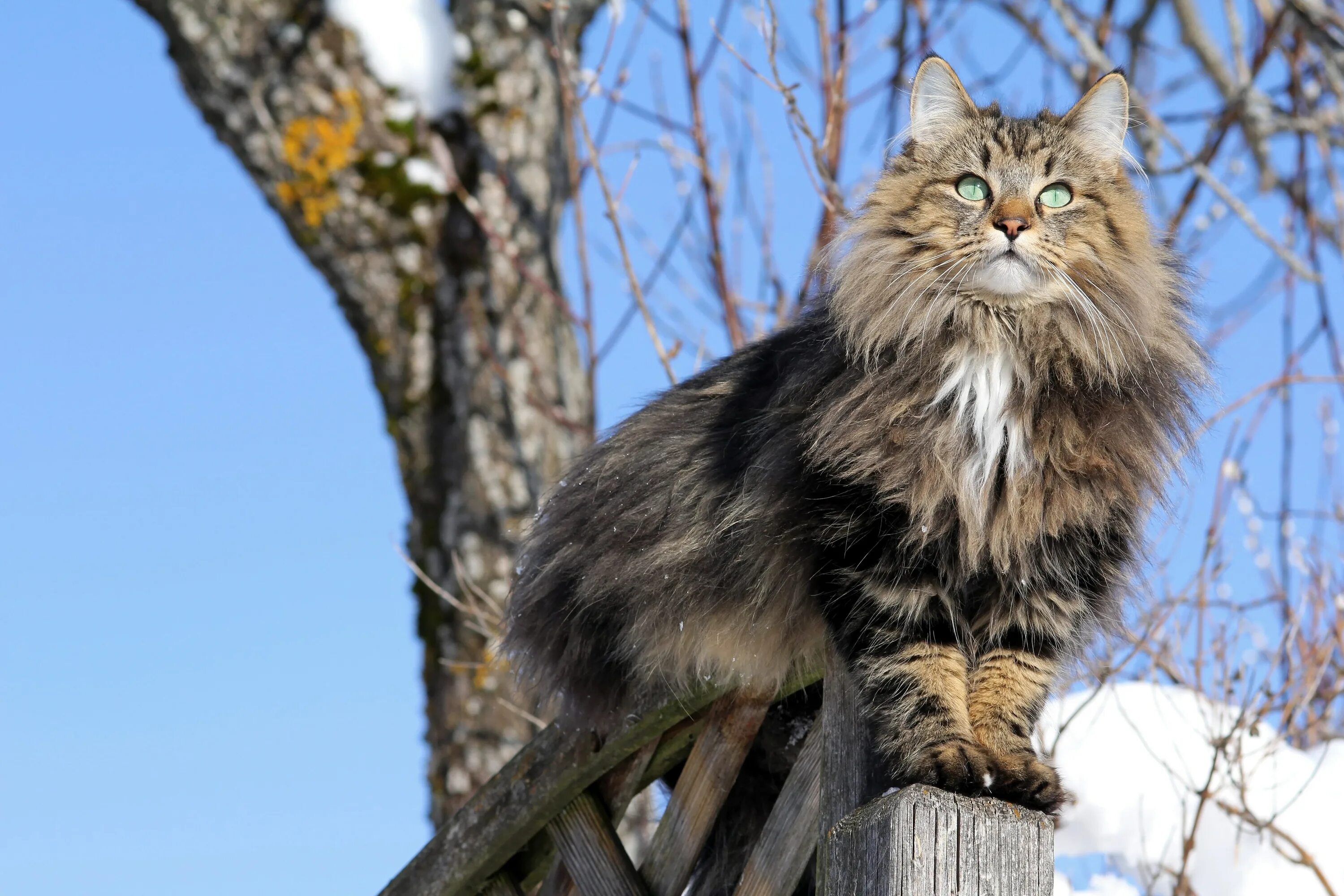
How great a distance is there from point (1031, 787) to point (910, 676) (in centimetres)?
27

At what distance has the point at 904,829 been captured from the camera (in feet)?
5.40

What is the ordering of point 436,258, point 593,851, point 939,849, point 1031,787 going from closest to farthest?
point 939,849
point 1031,787
point 593,851
point 436,258

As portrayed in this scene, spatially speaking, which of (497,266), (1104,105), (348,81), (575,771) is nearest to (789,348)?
(1104,105)

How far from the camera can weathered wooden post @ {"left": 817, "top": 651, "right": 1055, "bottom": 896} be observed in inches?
64.5

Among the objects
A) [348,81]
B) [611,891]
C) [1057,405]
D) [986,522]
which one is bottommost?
[611,891]

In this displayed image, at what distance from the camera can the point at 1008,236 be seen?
2244 millimetres

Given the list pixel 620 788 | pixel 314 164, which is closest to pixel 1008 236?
pixel 620 788

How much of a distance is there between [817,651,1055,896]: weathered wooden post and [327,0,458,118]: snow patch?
355 cm

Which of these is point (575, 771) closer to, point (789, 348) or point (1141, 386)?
point (789, 348)

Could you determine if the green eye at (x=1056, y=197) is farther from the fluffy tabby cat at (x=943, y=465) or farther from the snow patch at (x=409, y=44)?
the snow patch at (x=409, y=44)

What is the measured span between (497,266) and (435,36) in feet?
2.86

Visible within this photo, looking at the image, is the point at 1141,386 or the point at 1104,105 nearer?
the point at 1141,386

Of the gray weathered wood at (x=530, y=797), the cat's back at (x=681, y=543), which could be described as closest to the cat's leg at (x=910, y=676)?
the cat's back at (x=681, y=543)

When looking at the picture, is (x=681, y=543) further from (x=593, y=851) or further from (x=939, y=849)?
(x=939, y=849)
